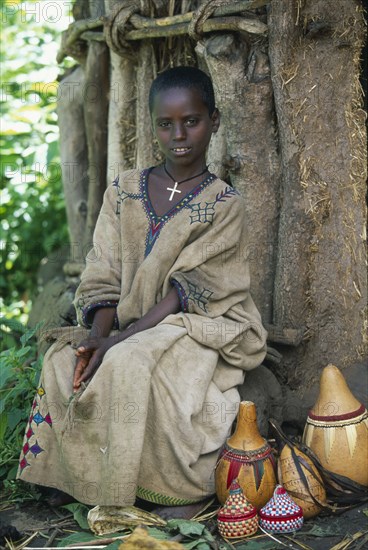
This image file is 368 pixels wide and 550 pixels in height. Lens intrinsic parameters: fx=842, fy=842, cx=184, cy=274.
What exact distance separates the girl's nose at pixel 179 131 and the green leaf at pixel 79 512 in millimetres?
1657

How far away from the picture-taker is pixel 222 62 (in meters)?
4.34

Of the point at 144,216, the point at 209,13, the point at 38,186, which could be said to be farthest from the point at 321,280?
the point at 38,186

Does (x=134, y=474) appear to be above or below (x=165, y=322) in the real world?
below

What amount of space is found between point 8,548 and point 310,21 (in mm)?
2872

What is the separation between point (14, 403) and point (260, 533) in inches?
62.3

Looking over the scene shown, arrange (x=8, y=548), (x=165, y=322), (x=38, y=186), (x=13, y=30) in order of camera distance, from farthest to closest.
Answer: (x=13, y=30)
(x=38, y=186)
(x=165, y=322)
(x=8, y=548)

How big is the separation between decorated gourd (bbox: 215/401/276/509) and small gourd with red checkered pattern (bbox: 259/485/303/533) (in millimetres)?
112

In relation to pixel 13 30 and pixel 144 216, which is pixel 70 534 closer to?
pixel 144 216

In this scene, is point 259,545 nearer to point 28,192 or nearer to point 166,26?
point 166,26

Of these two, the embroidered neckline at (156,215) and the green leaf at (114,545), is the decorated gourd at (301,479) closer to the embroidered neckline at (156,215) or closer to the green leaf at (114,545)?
the green leaf at (114,545)

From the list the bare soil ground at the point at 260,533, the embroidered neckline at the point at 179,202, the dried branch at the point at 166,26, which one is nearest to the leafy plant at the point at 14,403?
the bare soil ground at the point at 260,533

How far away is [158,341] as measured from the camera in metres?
3.49

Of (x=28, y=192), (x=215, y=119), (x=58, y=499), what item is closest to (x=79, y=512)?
(x=58, y=499)

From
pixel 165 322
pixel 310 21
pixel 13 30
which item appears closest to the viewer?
pixel 165 322
